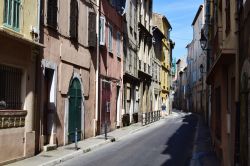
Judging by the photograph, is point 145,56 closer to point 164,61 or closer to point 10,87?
point 164,61

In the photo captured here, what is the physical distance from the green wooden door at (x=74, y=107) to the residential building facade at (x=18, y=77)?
13.7 ft

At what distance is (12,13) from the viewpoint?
13453 millimetres

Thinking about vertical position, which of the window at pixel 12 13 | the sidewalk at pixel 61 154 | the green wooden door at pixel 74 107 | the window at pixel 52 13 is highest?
the window at pixel 52 13

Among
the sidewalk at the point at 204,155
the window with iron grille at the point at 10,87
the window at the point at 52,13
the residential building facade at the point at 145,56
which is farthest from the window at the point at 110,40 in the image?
the window with iron grille at the point at 10,87

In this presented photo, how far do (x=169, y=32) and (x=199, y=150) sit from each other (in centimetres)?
5010

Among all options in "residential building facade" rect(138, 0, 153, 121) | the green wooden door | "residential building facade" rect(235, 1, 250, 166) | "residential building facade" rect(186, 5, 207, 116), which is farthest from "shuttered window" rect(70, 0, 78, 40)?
"residential building facade" rect(186, 5, 207, 116)

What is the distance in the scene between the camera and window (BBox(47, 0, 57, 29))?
16.6m

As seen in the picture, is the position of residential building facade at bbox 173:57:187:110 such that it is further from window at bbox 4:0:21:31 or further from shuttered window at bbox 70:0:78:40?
window at bbox 4:0:21:31

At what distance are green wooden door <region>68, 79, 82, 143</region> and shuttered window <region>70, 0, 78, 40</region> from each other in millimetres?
1928

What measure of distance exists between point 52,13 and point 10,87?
4339mm

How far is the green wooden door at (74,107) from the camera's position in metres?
19.3

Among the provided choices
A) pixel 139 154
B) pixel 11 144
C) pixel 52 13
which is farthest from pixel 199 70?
pixel 11 144

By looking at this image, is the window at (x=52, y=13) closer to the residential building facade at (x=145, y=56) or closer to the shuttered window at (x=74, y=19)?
the shuttered window at (x=74, y=19)

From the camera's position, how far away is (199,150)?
18.5 metres
